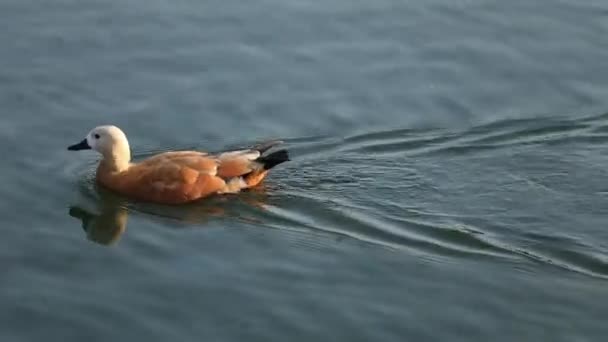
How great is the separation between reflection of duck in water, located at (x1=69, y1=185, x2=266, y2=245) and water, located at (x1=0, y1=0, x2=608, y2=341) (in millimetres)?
30

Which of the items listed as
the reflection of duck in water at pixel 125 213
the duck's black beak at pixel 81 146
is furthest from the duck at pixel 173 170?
the reflection of duck in water at pixel 125 213

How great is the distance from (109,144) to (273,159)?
1.57m

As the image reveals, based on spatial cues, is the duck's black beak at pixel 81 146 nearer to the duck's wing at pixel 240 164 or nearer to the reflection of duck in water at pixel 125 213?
the reflection of duck in water at pixel 125 213

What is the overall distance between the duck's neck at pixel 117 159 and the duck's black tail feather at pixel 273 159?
127 cm

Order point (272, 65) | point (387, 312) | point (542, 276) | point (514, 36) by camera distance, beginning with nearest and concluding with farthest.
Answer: point (387, 312)
point (542, 276)
point (272, 65)
point (514, 36)

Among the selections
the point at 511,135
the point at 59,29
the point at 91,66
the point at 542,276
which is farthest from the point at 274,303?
the point at 59,29

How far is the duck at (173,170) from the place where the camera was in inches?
513

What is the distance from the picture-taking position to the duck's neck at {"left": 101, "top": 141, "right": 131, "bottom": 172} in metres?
13.2

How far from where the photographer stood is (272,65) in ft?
51.3

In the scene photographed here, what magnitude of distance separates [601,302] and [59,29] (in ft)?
25.4

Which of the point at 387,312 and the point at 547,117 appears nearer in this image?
the point at 387,312

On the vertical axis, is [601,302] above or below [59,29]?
below

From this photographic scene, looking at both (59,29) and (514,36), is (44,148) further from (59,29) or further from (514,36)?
(514,36)

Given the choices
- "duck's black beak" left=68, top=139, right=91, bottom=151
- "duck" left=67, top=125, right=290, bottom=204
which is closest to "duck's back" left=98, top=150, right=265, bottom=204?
"duck" left=67, top=125, right=290, bottom=204
